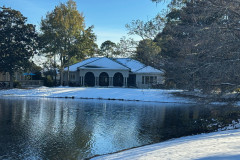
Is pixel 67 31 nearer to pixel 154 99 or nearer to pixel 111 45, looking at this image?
pixel 154 99

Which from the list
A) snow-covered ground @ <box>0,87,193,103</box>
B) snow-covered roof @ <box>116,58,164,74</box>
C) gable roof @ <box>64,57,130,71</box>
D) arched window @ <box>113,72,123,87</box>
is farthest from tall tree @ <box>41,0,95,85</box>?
snow-covered ground @ <box>0,87,193,103</box>

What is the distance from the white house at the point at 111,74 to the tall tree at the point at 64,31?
3.07 metres

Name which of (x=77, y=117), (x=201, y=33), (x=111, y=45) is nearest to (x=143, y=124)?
(x=77, y=117)

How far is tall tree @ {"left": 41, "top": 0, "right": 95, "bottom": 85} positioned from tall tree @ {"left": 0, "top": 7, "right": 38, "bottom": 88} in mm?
3786

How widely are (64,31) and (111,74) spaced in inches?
432

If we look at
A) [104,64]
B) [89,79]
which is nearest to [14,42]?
[89,79]

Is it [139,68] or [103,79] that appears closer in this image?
[139,68]

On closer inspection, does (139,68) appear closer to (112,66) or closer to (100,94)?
(112,66)

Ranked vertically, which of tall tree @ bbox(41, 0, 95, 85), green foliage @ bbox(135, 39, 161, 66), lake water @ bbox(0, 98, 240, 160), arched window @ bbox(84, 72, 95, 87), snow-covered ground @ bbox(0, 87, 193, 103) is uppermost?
tall tree @ bbox(41, 0, 95, 85)

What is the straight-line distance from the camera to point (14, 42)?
38.0 metres

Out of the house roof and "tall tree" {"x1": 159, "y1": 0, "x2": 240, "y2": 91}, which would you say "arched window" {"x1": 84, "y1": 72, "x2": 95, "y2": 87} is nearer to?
the house roof

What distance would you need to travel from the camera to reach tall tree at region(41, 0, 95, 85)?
42.2 metres

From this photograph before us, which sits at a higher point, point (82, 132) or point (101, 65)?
point (101, 65)

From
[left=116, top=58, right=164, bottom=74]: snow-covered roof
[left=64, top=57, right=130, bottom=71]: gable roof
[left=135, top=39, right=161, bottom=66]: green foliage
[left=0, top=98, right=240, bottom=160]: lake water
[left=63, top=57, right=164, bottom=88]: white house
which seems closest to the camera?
[left=0, top=98, right=240, bottom=160]: lake water
